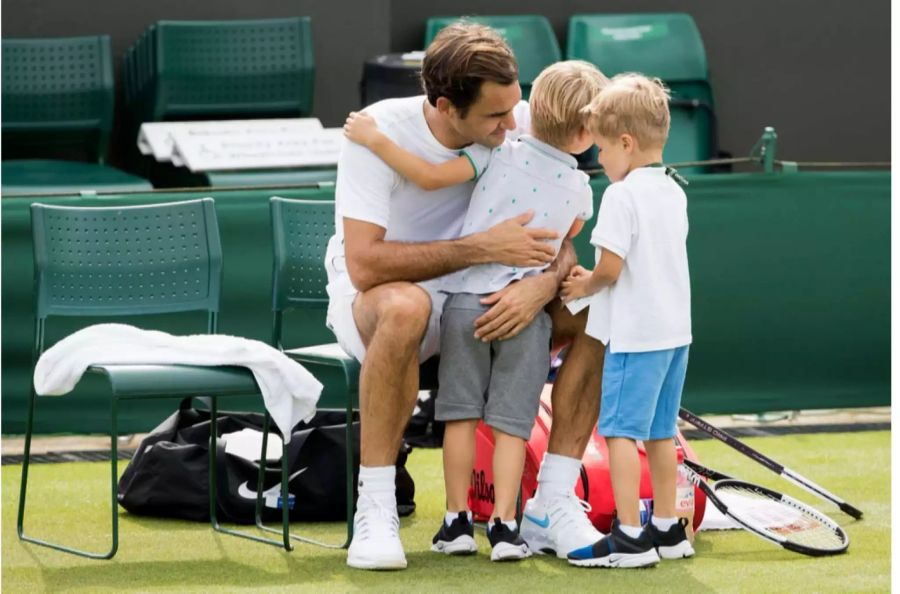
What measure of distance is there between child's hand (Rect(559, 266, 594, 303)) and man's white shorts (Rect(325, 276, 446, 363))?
0.26 m

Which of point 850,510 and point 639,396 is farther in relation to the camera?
point 850,510

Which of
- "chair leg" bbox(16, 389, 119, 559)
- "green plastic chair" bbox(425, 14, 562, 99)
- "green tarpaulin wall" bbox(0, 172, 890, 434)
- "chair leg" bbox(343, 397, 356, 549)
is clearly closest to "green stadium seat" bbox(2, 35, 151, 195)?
"green plastic chair" bbox(425, 14, 562, 99)

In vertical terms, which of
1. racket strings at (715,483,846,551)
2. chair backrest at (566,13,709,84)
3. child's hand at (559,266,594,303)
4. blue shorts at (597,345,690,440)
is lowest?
racket strings at (715,483,846,551)

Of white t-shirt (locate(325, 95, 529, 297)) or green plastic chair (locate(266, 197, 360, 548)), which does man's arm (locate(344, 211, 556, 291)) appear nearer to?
white t-shirt (locate(325, 95, 529, 297))

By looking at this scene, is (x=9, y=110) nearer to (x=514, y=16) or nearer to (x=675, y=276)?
(x=514, y=16)

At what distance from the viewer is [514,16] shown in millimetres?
8508

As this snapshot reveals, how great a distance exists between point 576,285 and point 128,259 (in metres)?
1.32

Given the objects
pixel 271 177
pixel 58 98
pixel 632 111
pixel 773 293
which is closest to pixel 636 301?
pixel 632 111

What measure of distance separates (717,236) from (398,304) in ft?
7.69

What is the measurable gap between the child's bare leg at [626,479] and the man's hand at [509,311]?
36 centimetres

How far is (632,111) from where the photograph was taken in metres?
3.88

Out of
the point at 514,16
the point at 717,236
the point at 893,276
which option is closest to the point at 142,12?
the point at 514,16

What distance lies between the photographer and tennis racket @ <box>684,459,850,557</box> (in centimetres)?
405

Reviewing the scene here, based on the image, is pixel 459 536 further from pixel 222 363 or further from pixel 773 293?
pixel 773 293
